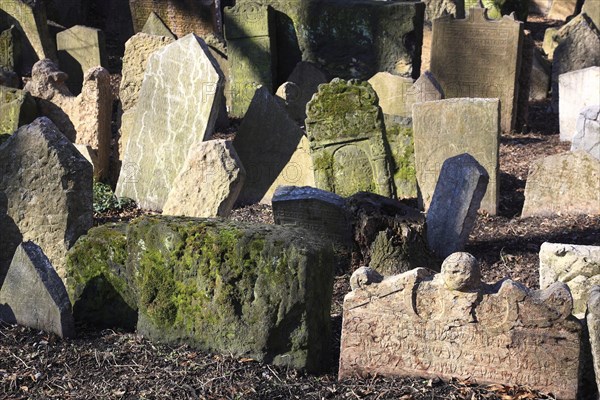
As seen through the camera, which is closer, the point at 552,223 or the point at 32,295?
the point at 32,295

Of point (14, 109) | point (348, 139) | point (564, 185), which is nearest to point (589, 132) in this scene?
point (564, 185)

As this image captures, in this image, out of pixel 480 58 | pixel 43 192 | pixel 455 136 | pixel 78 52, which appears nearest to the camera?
pixel 43 192

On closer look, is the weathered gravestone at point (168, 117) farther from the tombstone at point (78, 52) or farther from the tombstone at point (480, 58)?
the tombstone at point (78, 52)

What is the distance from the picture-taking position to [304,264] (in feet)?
16.8

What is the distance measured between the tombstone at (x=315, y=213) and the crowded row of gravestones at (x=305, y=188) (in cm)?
2

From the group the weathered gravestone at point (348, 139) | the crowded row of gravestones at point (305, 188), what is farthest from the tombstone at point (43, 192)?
the weathered gravestone at point (348, 139)

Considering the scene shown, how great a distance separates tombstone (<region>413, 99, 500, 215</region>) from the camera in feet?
28.6

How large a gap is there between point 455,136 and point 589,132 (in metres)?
1.71

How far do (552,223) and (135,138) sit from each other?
4.05 metres

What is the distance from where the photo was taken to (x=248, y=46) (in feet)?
44.8

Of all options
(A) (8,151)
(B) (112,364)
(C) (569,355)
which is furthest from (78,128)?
(C) (569,355)

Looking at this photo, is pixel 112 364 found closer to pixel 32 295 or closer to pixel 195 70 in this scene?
pixel 32 295

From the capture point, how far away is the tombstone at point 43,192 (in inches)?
261

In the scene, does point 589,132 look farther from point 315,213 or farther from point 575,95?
point 315,213
